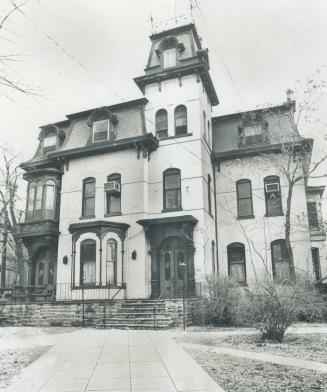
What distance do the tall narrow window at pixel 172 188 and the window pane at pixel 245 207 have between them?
354cm

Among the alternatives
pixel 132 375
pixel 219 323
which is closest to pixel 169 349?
pixel 132 375

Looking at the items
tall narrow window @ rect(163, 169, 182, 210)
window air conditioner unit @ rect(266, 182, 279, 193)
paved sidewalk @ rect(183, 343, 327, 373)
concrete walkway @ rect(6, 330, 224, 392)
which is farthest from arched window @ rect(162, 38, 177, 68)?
paved sidewalk @ rect(183, 343, 327, 373)

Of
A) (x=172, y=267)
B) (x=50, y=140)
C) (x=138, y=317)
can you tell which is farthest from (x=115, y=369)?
(x=50, y=140)

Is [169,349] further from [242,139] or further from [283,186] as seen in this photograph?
[242,139]

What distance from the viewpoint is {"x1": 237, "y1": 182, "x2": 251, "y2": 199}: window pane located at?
21375mm

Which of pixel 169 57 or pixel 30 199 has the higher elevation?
pixel 169 57

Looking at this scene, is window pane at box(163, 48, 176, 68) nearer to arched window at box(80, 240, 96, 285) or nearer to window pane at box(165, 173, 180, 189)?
window pane at box(165, 173, 180, 189)

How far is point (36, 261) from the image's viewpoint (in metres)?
22.0

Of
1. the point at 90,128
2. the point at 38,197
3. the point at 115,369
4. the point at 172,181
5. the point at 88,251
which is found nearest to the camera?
the point at 115,369

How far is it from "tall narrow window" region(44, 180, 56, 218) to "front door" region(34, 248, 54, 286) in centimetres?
200

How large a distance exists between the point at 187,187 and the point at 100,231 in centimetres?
473

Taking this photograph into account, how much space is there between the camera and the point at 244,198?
21.3 meters

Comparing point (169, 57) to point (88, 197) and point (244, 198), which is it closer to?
point (244, 198)

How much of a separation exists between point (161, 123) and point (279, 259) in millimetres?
9256
